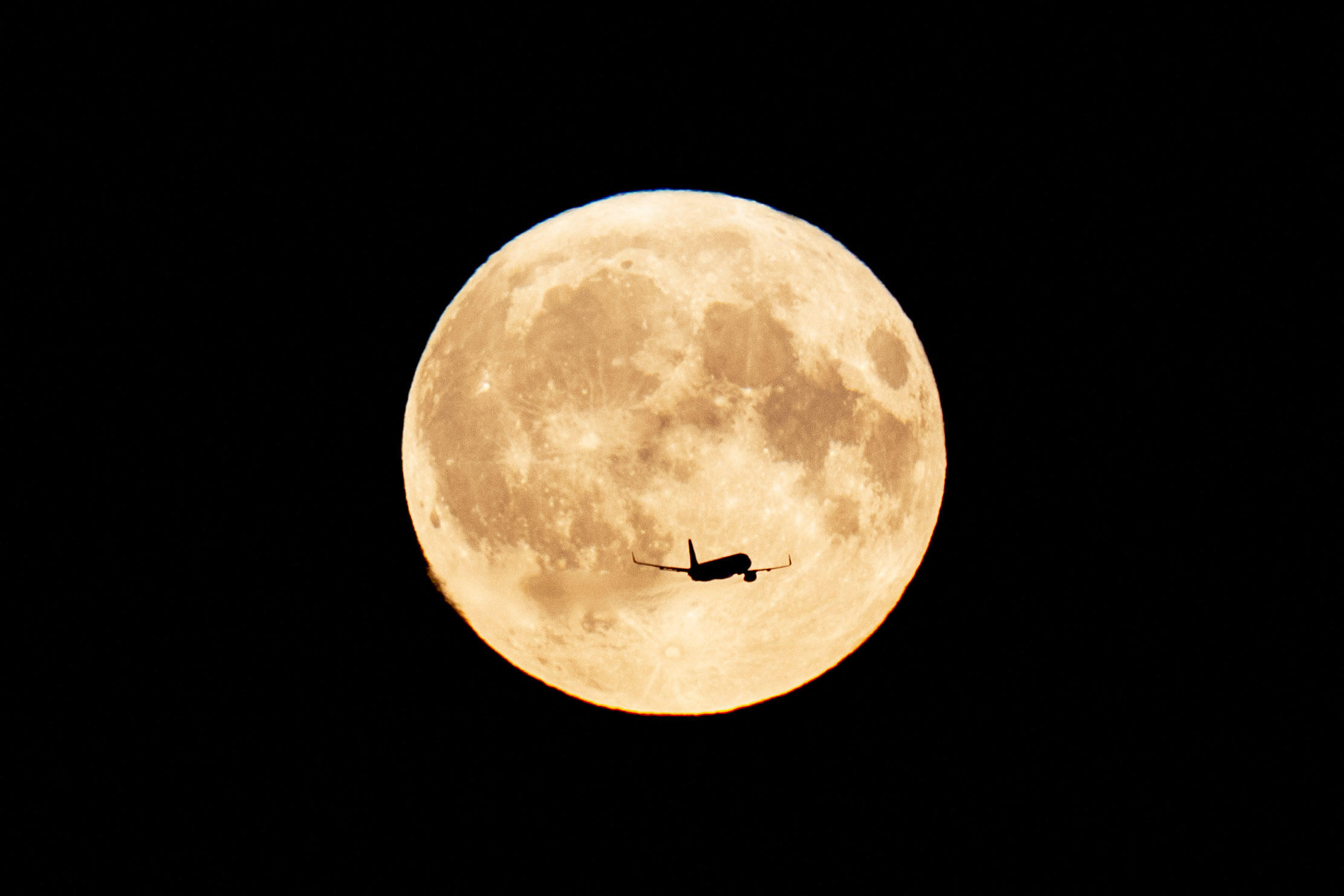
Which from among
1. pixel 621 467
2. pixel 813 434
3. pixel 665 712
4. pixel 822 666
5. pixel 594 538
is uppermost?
pixel 813 434

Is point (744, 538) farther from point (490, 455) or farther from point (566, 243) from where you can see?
point (566, 243)

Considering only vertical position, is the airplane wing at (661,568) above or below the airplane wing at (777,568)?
below

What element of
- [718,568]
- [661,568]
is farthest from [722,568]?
[661,568]

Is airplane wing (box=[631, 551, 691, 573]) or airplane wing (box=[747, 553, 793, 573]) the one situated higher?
airplane wing (box=[747, 553, 793, 573])

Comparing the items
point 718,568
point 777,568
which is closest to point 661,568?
point 718,568

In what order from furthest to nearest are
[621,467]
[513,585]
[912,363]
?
[912,363] < [513,585] < [621,467]

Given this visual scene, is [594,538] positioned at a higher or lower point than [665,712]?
higher

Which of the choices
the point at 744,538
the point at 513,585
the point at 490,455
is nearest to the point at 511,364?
the point at 490,455

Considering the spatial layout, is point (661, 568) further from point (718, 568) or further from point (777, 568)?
point (777, 568)
